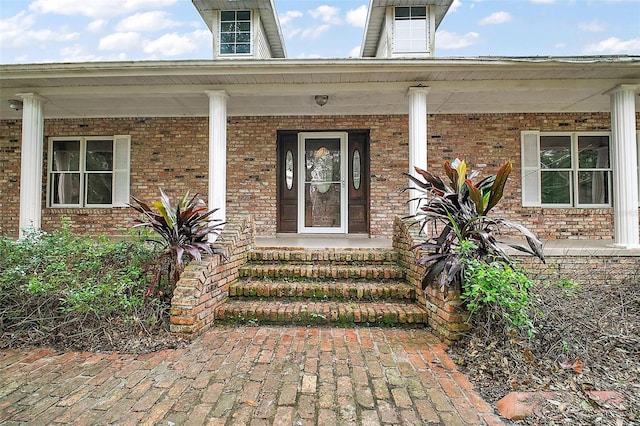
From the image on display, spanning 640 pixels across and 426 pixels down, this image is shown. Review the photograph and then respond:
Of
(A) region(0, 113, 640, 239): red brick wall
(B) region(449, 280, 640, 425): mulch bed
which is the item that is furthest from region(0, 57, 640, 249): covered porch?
(B) region(449, 280, 640, 425): mulch bed

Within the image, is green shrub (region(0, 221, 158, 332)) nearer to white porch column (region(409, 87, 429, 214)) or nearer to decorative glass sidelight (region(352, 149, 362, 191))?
white porch column (region(409, 87, 429, 214))

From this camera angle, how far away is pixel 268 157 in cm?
652

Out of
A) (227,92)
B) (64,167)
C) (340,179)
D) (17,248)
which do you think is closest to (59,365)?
(17,248)

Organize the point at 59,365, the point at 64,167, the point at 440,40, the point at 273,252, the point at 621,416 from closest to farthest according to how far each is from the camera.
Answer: the point at 621,416 → the point at 59,365 → the point at 273,252 → the point at 64,167 → the point at 440,40

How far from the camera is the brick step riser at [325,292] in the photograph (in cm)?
342

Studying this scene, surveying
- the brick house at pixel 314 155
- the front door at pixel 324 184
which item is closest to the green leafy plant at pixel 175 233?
the brick house at pixel 314 155

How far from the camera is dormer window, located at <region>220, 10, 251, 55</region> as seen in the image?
7.79 metres

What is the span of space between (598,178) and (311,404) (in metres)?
7.25

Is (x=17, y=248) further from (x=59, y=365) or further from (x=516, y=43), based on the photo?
(x=516, y=43)

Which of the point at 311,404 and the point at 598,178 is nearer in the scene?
the point at 311,404

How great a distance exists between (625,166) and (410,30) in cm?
519

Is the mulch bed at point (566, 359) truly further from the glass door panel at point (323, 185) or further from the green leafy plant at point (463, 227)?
the glass door panel at point (323, 185)

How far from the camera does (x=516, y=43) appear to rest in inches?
425

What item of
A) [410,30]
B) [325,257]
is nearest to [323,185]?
[325,257]
